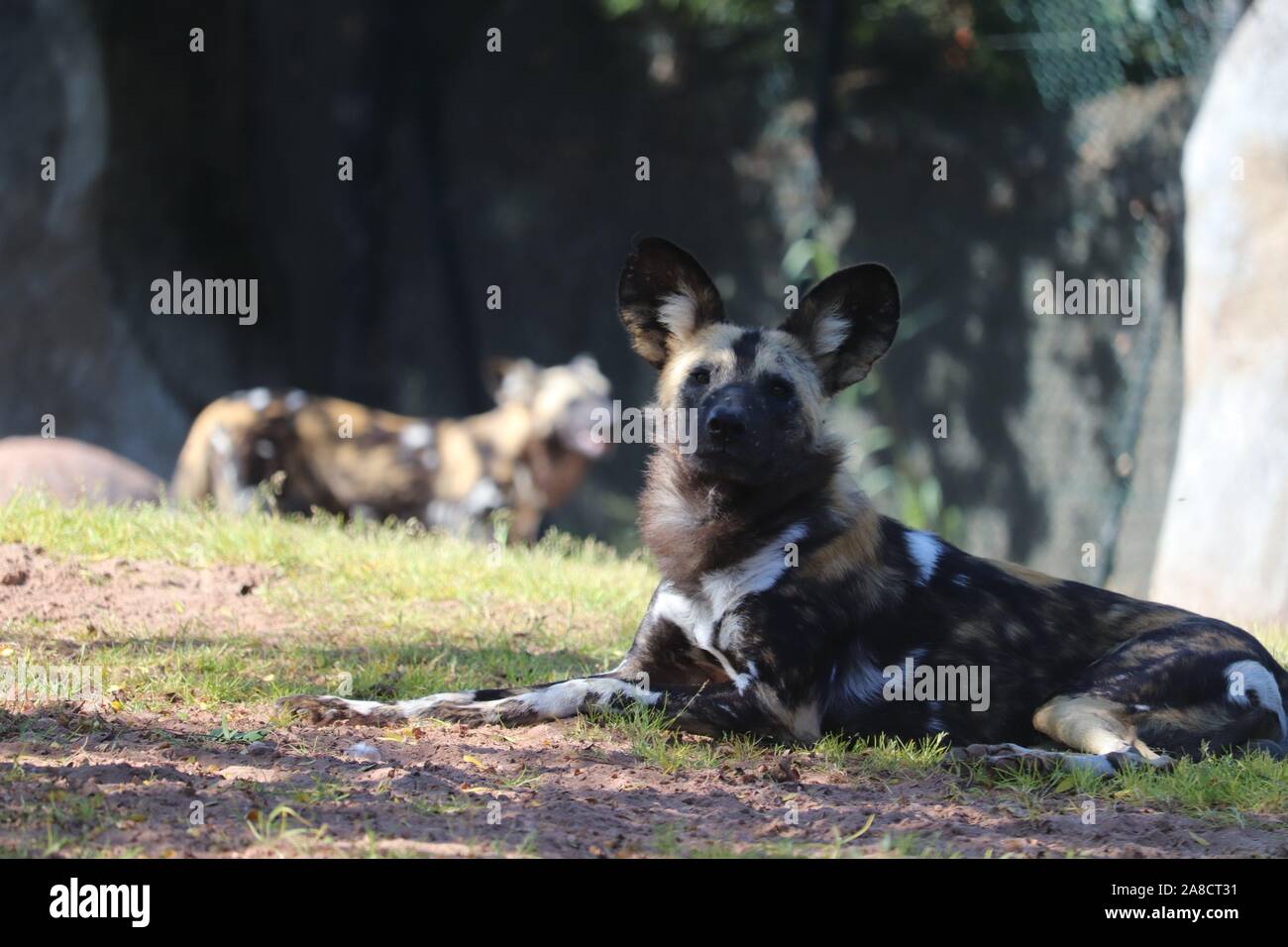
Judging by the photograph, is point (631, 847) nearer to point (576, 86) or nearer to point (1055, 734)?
point (1055, 734)

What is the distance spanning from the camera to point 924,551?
3984 mm

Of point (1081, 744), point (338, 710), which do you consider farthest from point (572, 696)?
point (1081, 744)

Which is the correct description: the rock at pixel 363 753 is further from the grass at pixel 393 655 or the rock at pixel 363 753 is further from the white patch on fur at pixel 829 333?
the white patch on fur at pixel 829 333

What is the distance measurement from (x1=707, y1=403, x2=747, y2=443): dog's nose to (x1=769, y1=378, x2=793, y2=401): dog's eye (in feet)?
0.59

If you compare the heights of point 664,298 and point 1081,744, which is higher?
point 664,298

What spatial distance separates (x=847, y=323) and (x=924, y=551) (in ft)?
2.15

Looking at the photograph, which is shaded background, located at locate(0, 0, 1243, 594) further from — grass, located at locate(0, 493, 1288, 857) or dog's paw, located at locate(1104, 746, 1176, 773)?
dog's paw, located at locate(1104, 746, 1176, 773)

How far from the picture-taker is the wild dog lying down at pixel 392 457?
325 inches

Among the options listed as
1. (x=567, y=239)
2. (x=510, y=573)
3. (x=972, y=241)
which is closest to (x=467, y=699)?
(x=510, y=573)

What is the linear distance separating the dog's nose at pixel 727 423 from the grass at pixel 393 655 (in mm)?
716
